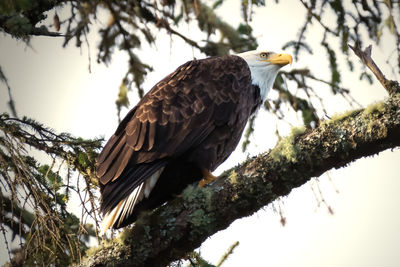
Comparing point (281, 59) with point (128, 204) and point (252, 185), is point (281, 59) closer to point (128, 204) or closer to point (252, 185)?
point (128, 204)

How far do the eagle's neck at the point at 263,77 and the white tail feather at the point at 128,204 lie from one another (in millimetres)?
1443

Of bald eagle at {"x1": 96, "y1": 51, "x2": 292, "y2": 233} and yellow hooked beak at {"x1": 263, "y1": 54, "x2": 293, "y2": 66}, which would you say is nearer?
bald eagle at {"x1": 96, "y1": 51, "x2": 292, "y2": 233}

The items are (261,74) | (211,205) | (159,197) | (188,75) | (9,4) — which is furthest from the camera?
(261,74)

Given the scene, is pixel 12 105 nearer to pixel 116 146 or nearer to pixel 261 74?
pixel 116 146

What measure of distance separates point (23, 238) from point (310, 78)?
2547 millimetres

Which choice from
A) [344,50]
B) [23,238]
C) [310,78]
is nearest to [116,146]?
[23,238]

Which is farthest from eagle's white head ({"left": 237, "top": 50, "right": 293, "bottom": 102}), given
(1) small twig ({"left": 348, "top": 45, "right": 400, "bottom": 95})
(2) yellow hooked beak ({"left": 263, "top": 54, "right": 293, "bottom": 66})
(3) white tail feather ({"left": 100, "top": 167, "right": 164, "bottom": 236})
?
(1) small twig ({"left": 348, "top": 45, "right": 400, "bottom": 95})

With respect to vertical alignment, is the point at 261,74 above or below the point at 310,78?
above

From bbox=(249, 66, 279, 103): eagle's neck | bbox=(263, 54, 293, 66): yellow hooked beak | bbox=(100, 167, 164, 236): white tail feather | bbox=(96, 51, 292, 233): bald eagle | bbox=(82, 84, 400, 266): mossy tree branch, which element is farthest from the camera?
bbox=(263, 54, 293, 66): yellow hooked beak

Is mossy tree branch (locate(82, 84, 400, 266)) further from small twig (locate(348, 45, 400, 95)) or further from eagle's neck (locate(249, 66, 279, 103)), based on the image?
eagle's neck (locate(249, 66, 279, 103))

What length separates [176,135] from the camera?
4.14 m

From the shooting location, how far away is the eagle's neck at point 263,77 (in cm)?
490

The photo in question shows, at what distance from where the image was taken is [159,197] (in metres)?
3.98

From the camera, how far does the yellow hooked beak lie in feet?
17.0
